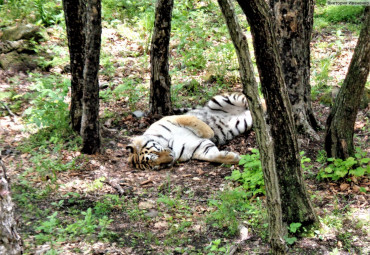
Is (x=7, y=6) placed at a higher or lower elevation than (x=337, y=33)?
higher

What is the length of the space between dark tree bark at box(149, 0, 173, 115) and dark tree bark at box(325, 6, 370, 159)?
3015 mm

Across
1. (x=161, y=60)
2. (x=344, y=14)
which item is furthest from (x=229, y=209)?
(x=344, y=14)

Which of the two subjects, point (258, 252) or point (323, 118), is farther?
point (323, 118)

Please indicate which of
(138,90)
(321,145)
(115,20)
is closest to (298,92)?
(321,145)

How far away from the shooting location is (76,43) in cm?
583

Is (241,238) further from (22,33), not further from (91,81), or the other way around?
(22,33)

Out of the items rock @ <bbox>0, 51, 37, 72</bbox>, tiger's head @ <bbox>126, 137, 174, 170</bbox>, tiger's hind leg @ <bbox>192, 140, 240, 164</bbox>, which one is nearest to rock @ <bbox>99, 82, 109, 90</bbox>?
rock @ <bbox>0, 51, 37, 72</bbox>

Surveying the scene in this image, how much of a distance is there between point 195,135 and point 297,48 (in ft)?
6.94

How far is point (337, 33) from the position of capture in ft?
30.1

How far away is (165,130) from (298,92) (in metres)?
2.13

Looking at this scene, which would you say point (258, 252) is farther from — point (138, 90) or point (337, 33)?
point (337, 33)

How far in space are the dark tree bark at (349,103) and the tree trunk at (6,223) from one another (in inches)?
141

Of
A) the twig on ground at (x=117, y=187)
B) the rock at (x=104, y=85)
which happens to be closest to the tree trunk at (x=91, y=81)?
the twig on ground at (x=117, y=187)

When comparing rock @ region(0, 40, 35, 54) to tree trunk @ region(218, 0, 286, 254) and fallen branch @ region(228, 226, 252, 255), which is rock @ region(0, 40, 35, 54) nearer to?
fallen branch @ region(228, 226, 252, 255)
